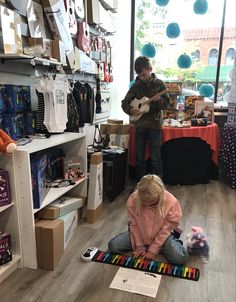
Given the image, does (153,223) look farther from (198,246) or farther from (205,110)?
(205,110)

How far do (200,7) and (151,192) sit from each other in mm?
2966

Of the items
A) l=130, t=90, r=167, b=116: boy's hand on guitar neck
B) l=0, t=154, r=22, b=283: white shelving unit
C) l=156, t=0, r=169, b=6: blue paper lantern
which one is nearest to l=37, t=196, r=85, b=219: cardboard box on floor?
l=0, t=154, r=22, b=283: white shelving unit

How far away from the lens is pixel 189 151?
10.6ft

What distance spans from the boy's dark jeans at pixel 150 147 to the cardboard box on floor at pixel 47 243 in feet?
4.91

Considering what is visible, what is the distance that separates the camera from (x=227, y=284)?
1633 mm

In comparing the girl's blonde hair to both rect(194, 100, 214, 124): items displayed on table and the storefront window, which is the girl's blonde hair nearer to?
rect(194, 100, 214, 124): items displayed on table

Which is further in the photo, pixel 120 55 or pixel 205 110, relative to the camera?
pixel 120 55

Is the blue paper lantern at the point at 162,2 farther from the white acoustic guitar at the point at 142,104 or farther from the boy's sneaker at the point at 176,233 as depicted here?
the boy's sneaker at the point at 176,233

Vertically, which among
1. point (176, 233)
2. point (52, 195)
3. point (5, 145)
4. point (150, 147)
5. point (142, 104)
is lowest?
point (176, 233)

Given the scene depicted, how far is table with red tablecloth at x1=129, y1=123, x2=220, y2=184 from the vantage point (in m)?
3.17

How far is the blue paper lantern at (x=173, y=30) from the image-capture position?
3.86 m

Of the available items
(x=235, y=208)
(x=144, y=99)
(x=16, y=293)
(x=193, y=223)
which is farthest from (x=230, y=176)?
(x=16, y=293)

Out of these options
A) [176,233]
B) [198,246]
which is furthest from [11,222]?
[198,246]

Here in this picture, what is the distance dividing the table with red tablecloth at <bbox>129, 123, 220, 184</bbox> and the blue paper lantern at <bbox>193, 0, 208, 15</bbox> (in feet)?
5.07
